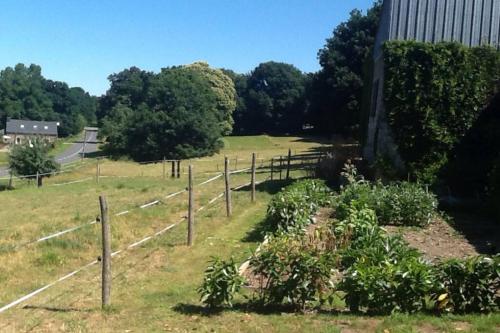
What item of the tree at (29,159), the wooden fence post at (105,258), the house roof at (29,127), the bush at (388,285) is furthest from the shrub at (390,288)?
the house roof at (29,127)

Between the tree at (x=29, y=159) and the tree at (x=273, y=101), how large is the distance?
160 ft

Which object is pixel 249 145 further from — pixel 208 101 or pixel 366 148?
pixel 366 148

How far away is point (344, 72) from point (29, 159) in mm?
23881

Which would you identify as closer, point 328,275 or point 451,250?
point 328,275

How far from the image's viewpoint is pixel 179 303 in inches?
274

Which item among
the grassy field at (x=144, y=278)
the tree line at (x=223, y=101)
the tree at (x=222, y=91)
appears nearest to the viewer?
the grassy field at (x=144, y=278)

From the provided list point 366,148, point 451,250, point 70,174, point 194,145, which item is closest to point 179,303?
point 451,250

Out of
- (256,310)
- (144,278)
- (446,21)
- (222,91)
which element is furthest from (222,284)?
(222,91)

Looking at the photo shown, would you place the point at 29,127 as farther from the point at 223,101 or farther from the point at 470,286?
the point at 470,286

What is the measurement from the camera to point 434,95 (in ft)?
53.2

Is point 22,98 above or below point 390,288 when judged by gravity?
above

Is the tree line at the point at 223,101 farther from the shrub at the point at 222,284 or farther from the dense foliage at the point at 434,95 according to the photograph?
the shrub at the point at 222,284

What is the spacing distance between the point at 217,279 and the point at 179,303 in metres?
0.98

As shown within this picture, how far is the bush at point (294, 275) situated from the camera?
6152 millimetres
